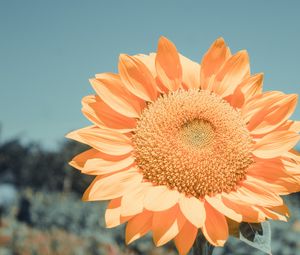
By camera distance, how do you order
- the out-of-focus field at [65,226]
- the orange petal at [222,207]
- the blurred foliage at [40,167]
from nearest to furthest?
the orange petal at [222,207], the out-of-focus field at [65,226], the blurred foliage at [40,167]

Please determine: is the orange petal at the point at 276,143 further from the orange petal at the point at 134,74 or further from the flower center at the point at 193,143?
the orange petal at the point at 134,74

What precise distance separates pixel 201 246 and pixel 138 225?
0.18 meters

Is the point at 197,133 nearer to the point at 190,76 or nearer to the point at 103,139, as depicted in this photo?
the point at 190,76

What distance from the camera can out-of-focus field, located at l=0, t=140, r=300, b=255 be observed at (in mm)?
8289

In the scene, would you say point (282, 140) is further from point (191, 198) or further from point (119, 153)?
point (119, 153)

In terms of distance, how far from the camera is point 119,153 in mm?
1401

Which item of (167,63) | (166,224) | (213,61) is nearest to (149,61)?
(167,63)

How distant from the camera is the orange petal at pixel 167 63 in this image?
4.67 feet

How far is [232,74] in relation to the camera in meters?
1.48

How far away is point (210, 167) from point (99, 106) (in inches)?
14.5

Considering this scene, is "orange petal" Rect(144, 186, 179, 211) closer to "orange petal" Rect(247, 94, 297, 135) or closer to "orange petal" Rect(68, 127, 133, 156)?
"orange petal" Rect(68, 127, 133, 156)

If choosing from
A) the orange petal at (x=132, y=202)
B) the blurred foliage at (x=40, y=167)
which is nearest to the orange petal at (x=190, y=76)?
the orange petal at (x=132, y=202)

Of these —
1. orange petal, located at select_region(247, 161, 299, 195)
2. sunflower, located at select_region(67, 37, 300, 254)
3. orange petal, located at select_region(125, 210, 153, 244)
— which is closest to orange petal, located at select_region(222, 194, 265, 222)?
sunflower, located at select_region(67, 37, 300, 254)

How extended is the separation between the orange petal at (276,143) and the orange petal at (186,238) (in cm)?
30
